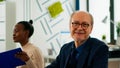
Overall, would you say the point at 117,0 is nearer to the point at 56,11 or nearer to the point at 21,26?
the point at 56,11

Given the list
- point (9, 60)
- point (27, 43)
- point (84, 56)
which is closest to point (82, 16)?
point (84, 56)

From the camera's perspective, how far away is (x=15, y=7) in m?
5.11

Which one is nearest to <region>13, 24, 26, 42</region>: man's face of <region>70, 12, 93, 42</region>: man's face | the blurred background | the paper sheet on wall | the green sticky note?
the paper sheet on wall

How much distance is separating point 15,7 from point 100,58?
3.66 metres

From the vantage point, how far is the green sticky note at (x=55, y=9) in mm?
4715

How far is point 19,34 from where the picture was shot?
8.77ft

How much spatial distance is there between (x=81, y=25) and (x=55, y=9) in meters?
2.98

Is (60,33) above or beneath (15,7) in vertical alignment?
beneath

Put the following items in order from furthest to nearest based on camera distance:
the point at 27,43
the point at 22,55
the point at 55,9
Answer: the point at 55,9 → the point at 27,43 → the point at 22,55

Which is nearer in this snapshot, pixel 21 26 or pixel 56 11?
pixel 21 26

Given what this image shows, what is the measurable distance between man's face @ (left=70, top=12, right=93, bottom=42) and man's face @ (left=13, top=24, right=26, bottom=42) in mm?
962

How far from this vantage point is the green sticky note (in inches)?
186

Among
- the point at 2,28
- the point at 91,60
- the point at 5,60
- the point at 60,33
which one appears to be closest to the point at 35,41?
the point at 60,33

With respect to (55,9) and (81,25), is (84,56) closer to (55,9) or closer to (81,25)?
(81,25)
